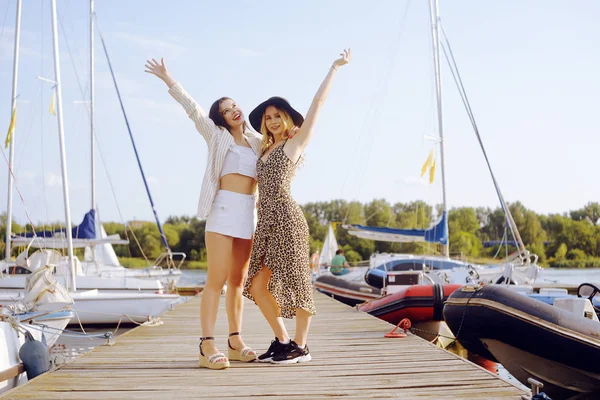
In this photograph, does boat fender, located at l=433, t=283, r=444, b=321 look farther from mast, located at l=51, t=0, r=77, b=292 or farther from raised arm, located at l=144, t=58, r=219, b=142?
mast, located at l=51, t=0, r=77, b=292

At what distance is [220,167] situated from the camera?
4117 mm

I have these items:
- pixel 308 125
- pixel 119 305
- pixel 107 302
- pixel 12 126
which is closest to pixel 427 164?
pixel 119 305

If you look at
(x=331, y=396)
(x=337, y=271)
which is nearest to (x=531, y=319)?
(x=331, y=396)

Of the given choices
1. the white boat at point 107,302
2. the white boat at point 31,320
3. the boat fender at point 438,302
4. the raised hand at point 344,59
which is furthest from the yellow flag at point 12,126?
the raised hand at point 344,59

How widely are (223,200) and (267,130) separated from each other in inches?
22.1

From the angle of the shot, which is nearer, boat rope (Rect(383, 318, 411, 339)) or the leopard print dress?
the leopard print dress

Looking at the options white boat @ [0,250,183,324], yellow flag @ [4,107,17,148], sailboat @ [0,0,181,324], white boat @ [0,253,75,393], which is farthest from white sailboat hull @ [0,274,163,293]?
white boat @ [0,253,75,393]

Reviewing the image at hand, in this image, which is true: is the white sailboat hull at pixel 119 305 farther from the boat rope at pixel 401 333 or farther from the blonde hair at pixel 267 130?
the blonde hair at pixel 267 130

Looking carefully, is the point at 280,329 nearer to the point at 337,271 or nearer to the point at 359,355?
the point at 359,355

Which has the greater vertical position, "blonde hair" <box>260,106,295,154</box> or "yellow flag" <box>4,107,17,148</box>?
"yellow flag" <box>4,107,17,148</box>

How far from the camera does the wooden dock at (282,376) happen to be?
3373 mm

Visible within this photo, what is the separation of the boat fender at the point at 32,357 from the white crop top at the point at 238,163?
9.50ft

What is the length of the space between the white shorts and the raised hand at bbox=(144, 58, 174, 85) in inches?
32.9

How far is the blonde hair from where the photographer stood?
4.22 meters
